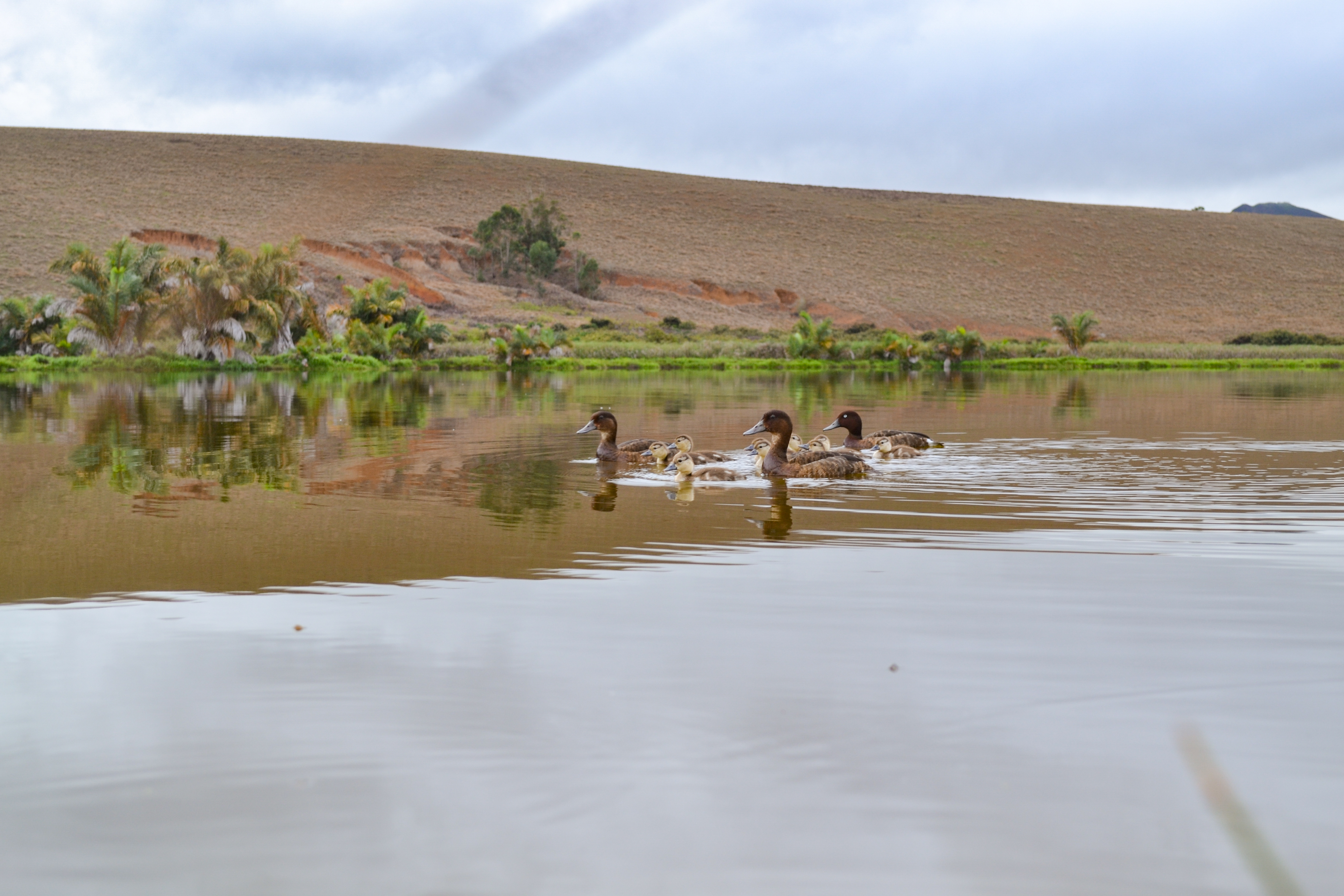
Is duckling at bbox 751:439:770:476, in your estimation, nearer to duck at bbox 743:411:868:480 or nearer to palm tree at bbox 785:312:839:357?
duck at bbox 743:411:868:480

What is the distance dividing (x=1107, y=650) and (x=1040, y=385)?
143 ft

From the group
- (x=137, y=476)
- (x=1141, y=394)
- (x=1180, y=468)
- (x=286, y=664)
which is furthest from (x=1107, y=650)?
(x=1141, y=394)

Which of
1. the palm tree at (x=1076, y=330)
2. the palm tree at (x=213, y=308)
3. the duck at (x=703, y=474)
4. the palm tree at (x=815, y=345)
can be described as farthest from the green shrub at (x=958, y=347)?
the duck at (x=703, y=474)

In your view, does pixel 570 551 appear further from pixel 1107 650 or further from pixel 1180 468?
pixel 1180 468

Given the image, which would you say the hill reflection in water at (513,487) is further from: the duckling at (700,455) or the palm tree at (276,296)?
the palm tree at (276,296)

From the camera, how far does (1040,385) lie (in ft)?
161

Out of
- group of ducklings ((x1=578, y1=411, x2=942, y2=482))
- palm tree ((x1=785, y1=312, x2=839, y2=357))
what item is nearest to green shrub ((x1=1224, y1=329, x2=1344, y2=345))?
palm tree ((x1=785, y1=312, x2=839, y2=357))

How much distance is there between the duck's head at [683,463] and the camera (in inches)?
646

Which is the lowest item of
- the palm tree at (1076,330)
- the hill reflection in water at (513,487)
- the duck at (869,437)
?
the hill reflection in water at (513,487)

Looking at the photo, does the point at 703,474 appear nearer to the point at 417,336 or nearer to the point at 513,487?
the point at 513,487

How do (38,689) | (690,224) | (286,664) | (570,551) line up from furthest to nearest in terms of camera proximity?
(690,224) → (570,551) → (286,664) → (38,689)

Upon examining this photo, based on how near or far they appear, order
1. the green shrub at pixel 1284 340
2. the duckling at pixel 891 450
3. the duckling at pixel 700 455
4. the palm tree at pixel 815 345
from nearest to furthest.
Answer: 1. the duckling at pixel 700 455
2. the duckling at pixel 891 450
3. the palm tree at pixel 815 345
4. the green shrub at pixel 1284 340

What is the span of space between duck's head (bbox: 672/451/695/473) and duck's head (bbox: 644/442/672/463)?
0.42 meters

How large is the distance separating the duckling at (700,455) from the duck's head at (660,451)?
15 centimetres
